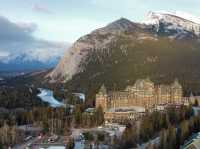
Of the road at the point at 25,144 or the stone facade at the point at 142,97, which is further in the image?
the stone facade at the point at 142,97

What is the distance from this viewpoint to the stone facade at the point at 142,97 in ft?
364

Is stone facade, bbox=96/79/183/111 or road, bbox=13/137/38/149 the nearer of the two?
A: road, bbox=13/137/38/149

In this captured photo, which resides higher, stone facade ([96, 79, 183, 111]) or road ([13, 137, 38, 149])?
stone facade ([96, 79, 183, 111])

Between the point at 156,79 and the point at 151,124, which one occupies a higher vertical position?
the point at 156,79

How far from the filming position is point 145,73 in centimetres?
18775

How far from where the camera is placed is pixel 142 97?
111438mm

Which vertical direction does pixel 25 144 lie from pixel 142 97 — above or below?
below

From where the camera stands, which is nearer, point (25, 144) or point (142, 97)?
point (25, 144)

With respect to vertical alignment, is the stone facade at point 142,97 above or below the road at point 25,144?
above

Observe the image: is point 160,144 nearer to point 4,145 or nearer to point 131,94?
point 4,145

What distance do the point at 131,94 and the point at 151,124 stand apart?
36.8 metres

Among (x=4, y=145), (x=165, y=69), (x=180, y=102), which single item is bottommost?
(x=4, y=145)

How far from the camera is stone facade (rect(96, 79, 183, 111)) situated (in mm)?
110938

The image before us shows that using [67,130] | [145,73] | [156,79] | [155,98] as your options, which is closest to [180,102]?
[155,98]
